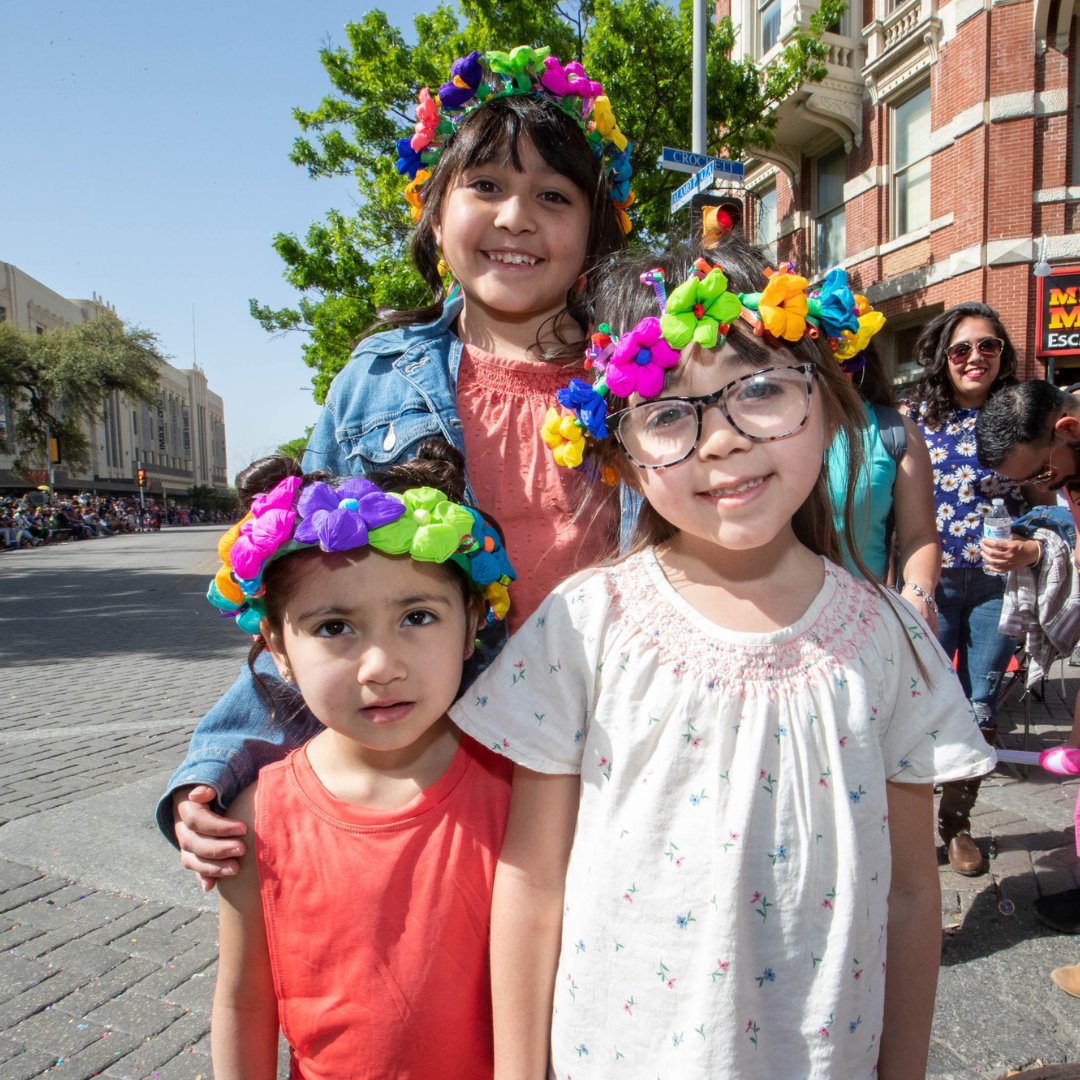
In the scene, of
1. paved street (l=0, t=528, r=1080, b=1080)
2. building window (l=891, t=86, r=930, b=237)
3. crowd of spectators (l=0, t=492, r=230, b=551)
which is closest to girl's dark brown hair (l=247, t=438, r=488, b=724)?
paved street (l=0, t=528, r=1080, b=1080)

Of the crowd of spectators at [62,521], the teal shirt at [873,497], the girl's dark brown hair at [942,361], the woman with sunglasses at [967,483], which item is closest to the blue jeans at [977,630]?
the woman with sunglasses at [967,483]

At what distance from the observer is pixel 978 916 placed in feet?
9.72

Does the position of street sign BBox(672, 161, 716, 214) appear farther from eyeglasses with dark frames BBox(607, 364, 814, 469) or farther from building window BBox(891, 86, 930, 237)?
building window BBox(891, 86, 930, 237)

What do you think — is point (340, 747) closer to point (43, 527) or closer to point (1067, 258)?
point (1067, 258)

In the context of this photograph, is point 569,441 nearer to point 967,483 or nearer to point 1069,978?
point 1069,978

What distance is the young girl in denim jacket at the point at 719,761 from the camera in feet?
4.00

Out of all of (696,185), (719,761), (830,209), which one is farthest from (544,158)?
(830,209)

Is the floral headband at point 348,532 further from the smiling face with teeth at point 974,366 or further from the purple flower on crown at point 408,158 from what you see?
the smiling face with teeth at point 974,366

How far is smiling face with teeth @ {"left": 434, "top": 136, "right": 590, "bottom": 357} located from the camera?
1.70m

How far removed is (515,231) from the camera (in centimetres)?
169

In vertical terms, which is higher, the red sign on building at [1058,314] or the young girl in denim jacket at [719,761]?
the red sign on building at [1058,314]

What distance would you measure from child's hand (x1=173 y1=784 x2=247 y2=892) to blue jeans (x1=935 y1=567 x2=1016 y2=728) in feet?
10.3

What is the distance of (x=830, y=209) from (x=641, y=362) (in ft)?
45.9

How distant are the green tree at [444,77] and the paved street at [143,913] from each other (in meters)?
6.55
